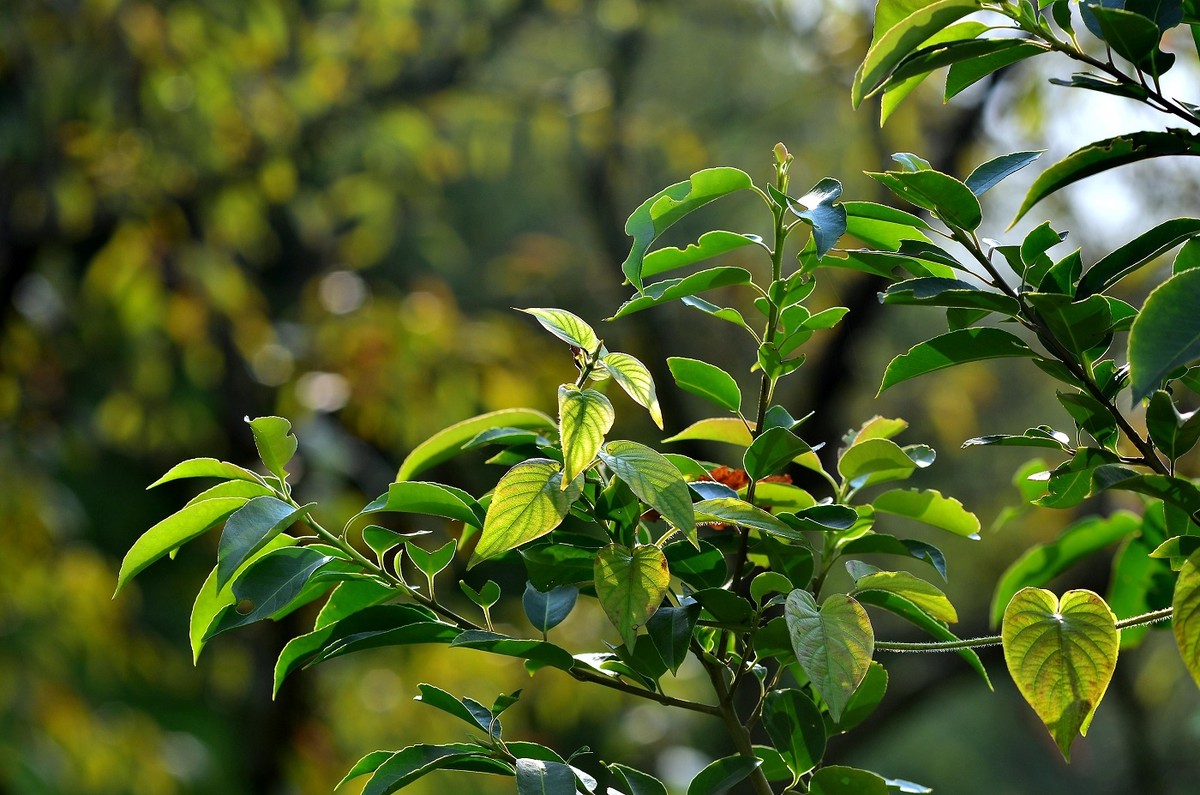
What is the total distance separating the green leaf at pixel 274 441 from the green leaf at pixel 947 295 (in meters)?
0.18

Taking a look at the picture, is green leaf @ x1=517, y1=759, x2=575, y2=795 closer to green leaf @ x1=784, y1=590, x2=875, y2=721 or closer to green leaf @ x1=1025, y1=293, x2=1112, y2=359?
green leaf @ x1=784, y1=590, x2=875, y2=721

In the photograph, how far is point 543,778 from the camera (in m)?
0.29

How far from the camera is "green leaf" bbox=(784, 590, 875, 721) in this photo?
266 millimetres

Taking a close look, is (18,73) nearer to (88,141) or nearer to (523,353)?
(88,141)

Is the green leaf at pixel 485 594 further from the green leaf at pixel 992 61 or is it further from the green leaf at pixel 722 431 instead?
the green leaf at pixel 992 61

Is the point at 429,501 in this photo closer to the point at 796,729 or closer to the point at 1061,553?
the point at 796,729

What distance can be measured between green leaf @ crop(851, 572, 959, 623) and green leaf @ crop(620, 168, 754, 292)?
12 cm

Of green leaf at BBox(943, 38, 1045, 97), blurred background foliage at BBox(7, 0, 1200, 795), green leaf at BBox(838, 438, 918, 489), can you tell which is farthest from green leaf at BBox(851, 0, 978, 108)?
blurred background foliage at BBox(7, 0, 1200, 795)

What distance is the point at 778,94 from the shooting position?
9.15 feet

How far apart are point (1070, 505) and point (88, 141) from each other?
179cm

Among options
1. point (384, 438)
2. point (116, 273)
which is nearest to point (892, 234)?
point (116, 273)

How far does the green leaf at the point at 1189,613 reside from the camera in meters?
0.26

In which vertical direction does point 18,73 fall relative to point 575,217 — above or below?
above

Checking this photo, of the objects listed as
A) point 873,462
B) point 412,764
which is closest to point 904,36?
point 873,462
